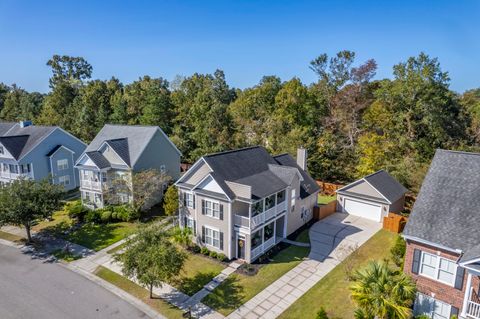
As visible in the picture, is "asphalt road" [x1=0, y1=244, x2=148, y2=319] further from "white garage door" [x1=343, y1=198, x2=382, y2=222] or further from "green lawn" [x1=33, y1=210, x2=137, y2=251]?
"white garage door" [x1=343, y1=198, x2=382, y2=222]

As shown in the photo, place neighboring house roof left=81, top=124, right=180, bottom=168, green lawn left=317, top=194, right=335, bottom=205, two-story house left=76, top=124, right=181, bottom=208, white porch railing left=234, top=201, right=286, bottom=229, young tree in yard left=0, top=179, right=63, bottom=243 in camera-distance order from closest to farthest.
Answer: white porch railing left=234, top=201, right=286, bottom=229 < young tree in yard left=0, top=179, right=63, bottom=243 < two-story house left=76, top=124, right=181, bottom=208 < neighboring house roof left=81, top=124, right=180, bottom=168 < green lawn left=317, top=194, right=335, bottom=205

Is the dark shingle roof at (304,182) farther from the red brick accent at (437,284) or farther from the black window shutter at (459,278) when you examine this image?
the black window shutter at (459,278)

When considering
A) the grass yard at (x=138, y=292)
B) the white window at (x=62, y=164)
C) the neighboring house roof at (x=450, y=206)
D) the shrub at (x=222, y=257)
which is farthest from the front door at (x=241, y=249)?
the white window at (x=62, y=164)

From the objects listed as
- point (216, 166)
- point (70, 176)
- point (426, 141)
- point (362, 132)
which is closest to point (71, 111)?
point (70, 176)

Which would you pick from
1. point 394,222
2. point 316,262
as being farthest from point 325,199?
point 316,262

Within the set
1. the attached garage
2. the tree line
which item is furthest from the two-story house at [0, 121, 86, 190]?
the attached garage
